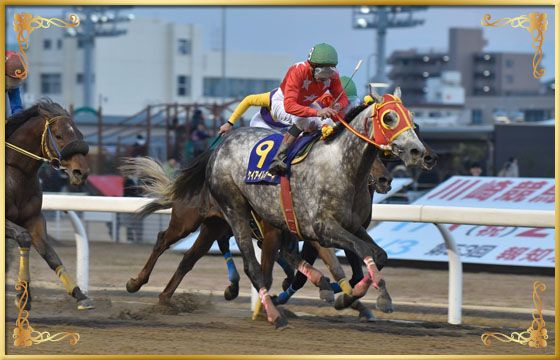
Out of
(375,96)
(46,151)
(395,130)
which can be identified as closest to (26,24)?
(46,151)

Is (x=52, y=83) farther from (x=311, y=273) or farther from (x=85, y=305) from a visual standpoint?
(x=311, y=273)

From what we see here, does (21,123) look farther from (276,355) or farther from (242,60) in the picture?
(242,60)

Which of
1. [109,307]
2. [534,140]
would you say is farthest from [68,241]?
[534,140]

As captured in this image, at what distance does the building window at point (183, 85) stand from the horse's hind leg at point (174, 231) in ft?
127

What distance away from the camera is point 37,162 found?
607 centimetres

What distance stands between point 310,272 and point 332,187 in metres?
0.73

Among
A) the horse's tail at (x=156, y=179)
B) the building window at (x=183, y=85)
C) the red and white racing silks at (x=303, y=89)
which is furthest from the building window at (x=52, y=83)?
the red and white racing silks at (x=303, y=89)

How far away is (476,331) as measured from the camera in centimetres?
622

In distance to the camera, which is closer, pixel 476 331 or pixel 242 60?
pixel 476 331

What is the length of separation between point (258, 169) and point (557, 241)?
1834 mm

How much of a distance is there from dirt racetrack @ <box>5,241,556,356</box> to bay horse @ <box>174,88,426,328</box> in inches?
15.2

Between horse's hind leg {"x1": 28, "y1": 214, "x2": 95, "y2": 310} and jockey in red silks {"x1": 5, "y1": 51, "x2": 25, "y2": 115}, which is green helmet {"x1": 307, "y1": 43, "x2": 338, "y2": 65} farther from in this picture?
horse's hind leg {"x1": 28, "y1": 214, "x2": 95, "y2": 310}

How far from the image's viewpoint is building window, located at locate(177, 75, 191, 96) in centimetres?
4528

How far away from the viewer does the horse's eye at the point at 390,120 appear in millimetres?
5086
